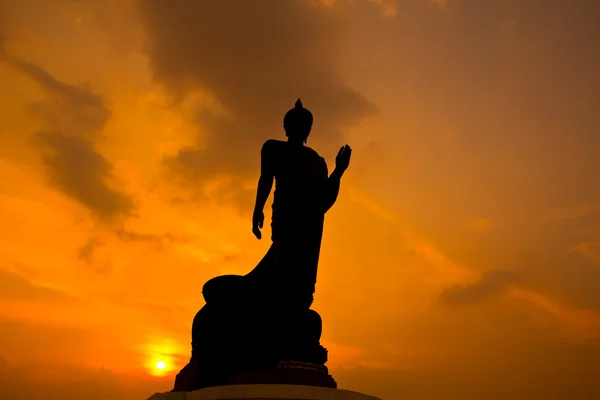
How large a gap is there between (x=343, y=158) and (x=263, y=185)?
4.46ft

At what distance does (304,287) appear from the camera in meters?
8.81

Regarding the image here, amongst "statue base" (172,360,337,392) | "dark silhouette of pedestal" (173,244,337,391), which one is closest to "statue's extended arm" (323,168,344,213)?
"dark silhouette of pedestal" (173,244,337,391)

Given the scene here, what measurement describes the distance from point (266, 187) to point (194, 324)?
2.33 metres

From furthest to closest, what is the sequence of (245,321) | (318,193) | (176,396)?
(318,193) < (245,321) < (176,396)

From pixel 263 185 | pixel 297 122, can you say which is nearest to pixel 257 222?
pixel 263 185

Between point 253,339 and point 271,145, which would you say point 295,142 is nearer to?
point 271,145

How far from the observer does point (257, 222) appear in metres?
9.30

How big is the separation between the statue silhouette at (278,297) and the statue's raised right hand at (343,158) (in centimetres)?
1

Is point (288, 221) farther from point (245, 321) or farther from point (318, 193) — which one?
point (245, 321)

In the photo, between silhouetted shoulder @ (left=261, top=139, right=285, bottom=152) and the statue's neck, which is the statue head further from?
silhouetted shoulder @ (left=261, top=139, right=285, bottom=152)

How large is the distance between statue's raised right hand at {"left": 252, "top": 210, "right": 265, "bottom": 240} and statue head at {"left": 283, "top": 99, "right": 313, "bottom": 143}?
4.44 ft

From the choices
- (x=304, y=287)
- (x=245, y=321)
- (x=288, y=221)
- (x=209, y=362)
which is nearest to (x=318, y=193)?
(x=288, y=221)

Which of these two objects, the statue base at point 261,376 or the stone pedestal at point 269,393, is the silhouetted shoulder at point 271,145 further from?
the stone pedestal at point 269,393

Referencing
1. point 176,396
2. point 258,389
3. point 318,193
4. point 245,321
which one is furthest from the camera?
point 318,193
